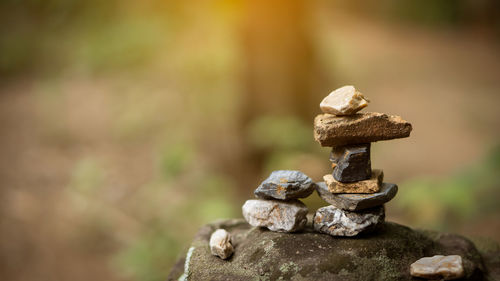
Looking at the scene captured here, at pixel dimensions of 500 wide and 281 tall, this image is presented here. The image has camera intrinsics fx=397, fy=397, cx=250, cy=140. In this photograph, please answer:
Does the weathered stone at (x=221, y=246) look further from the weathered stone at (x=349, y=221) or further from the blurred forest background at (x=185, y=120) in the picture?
the blurred forest background at (x=185, y=120)

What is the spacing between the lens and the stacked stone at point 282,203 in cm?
243

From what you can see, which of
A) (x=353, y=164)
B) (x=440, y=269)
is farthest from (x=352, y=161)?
(x=440, y=269)

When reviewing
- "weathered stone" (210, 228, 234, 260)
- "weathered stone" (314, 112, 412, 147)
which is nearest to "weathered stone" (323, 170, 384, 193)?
"weathered stone" (314, 112, 412, 147)

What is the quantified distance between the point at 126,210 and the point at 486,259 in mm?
5083

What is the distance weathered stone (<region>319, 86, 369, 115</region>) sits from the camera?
224 centimetres

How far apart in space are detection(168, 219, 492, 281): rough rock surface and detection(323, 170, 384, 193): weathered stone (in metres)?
0.30

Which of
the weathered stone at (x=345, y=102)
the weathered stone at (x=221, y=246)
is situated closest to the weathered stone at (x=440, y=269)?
the weathered stone at (x=345, y=102)

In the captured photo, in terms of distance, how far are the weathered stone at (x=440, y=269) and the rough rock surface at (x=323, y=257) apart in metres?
0.08

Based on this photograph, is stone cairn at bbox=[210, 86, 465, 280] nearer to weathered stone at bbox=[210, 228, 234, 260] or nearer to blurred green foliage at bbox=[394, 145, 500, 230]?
weathered stone at bbox=[210, 228, 234, 260]

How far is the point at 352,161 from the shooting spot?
93.4 inches

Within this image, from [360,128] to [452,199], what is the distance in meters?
3.75

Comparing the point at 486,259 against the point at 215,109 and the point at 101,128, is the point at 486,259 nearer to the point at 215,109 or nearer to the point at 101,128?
the point at 215,109

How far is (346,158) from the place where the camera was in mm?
2369

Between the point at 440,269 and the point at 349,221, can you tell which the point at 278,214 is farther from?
the point at 440,269
